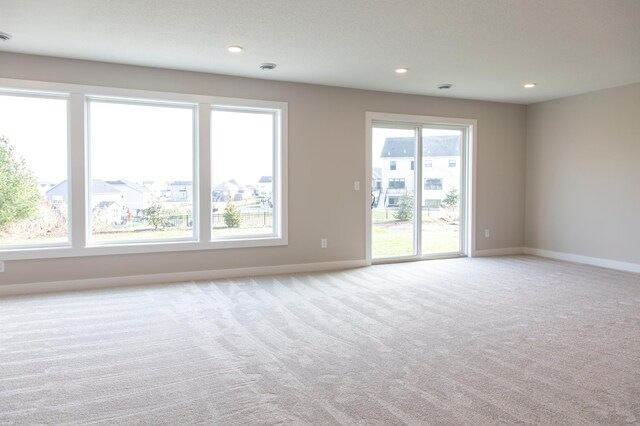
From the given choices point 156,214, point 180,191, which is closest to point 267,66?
point 180,191

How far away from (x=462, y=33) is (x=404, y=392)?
9.79 feet

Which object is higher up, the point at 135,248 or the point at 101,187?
the point at 101,187

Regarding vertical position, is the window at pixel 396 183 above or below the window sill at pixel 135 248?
above

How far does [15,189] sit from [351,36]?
374 cm

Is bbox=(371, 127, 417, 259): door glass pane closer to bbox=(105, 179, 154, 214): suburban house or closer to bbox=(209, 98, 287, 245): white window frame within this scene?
bbox=(209, 98, 287, 245): white window frame

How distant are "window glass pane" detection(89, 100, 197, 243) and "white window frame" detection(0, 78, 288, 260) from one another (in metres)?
0.11

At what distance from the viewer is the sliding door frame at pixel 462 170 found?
632cm

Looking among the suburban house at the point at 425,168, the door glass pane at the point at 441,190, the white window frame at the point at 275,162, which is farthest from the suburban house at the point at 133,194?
the door glass pane at the point at 441,190

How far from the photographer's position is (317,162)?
5.97 metres

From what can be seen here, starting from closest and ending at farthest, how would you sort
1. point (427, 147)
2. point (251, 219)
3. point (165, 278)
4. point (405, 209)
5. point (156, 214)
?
point (165, 278), point (156, 214), point (251, 219), point (405, 209), point (427, 147)

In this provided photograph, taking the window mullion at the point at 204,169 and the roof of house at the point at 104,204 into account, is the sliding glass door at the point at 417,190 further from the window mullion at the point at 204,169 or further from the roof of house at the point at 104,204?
the roof of house at the point at 104,204

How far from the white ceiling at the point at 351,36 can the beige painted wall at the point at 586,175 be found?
2.34 ft

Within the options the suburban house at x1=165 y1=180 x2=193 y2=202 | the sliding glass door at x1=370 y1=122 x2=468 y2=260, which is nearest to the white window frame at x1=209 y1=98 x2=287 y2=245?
the suburban house at x1=165 y1=180 x2=193 y2=202

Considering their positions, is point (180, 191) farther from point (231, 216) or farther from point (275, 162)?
point (275, 162)
